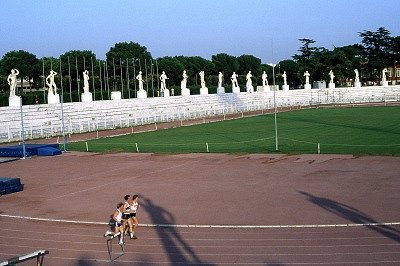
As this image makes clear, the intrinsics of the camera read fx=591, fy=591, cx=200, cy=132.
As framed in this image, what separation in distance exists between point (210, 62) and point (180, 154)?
97.4m

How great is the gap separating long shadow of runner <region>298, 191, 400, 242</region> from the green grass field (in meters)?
10.7

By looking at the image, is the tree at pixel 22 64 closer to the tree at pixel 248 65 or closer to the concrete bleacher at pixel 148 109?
the concrete bleacher at pixel 148 109

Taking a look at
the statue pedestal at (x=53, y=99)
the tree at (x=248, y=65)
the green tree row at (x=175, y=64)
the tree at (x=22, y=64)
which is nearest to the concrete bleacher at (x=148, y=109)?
the statue pedestal at (x=53, y=99)

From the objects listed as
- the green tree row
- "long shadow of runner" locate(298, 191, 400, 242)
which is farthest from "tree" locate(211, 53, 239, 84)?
"long shadow of runner" locate(298, 191, 400, 242)

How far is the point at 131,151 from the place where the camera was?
3516cm

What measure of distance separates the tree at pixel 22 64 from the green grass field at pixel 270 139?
2184 inches

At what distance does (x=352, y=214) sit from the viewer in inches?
653

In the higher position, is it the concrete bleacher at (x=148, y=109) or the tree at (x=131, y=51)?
the tree at (x=131, y=51)

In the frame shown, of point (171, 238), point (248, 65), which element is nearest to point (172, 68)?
point (248, 65)

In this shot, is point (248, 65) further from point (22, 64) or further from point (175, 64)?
point (22, 64)

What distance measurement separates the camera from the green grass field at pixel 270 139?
32219 mm

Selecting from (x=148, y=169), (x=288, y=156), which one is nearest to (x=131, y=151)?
(x=148, y=169)

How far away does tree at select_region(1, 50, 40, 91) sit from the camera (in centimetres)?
9876

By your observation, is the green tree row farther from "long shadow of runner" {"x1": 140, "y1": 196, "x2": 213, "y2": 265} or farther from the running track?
"long shadow of runner" {"x1": 140, "y1": 196, "x2": 213, "y2": 265}
